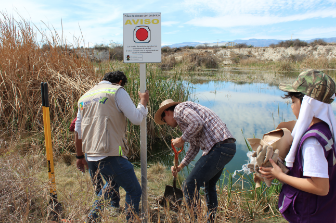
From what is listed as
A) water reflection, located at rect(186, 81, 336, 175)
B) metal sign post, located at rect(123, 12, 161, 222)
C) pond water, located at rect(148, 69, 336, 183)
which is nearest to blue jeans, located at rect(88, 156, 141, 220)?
metal sign post, located at rect(123, 12, 161, 222)

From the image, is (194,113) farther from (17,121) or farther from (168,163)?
(17,121)

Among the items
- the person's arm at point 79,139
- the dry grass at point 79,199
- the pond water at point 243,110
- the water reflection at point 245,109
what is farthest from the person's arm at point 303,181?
the water reflection at point 245,109

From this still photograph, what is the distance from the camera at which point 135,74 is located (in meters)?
5.14

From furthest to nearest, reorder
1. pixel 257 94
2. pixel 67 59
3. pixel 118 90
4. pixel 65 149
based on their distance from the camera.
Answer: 1. pixel 257 94
2. pixel 67 59
3. pixel 65 149
4. pixel 118 90

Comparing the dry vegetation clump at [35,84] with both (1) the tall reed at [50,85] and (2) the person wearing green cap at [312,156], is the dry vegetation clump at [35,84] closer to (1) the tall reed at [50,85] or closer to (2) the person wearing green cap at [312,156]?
(1) the tall reed at [50,85]

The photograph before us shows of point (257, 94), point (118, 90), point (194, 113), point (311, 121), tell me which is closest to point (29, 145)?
point (118, 90)

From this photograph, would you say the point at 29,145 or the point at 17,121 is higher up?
the point at 17,121

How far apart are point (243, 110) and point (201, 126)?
6.49 m

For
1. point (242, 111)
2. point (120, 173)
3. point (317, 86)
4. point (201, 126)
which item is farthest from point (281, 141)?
point (242, 111)

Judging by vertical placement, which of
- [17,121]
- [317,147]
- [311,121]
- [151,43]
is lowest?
[17,121]

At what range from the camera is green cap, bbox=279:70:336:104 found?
122 cm

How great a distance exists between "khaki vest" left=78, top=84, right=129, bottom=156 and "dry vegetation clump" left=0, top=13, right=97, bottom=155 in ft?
7.67

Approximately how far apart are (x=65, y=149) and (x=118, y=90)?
2646 millimetres

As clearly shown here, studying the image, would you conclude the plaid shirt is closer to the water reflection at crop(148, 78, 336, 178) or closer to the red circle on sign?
the red circle on sign
